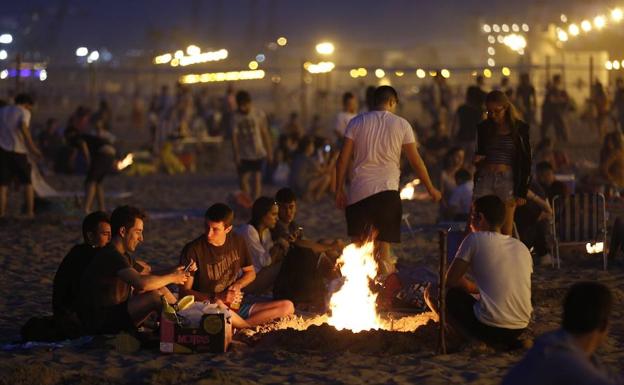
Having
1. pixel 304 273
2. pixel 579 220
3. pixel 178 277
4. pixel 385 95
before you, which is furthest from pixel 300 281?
pixel 579 220

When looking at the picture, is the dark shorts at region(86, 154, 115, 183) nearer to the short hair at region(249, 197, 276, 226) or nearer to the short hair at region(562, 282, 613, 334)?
the short hair at region(249, 197, 276, 226)

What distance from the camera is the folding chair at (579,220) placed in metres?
10.9

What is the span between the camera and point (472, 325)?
7.21 m

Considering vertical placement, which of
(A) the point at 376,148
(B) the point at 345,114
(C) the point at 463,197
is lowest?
(C) the point at 463,197

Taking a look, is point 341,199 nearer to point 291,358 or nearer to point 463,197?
point 291,358

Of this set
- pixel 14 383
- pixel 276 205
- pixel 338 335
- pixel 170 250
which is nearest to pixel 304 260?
pixel 276 205

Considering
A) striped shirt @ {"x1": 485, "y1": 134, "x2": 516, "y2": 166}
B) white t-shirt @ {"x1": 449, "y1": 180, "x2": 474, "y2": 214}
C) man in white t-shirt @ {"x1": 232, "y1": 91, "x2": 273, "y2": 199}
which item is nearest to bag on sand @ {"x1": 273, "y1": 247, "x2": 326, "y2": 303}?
striped shirt @ {"x1": 485, "y1": 134, "x2": 516, "y2": 166}

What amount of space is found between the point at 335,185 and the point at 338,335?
1.89 metres

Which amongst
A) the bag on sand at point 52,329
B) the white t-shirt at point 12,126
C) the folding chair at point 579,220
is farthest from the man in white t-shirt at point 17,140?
the bag on sand at point 52,329

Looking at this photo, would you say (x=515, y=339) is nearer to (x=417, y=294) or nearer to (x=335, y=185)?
(x=417, y=294)

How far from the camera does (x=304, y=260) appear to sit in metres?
8.93

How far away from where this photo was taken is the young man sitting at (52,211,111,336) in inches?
302

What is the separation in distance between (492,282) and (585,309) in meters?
2.65

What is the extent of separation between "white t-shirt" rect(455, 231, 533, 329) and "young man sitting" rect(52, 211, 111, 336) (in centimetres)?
248
